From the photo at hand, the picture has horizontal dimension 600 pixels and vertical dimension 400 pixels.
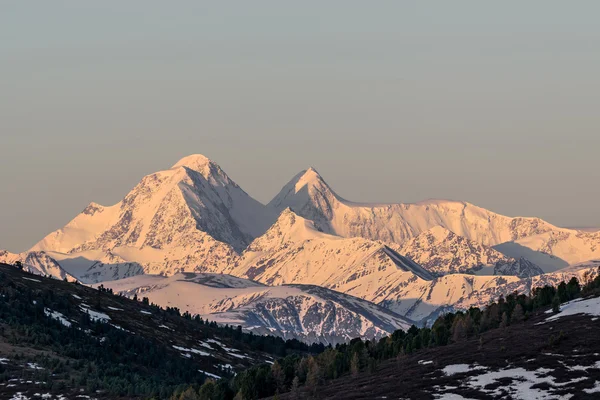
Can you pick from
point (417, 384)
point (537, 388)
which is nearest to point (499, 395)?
point (537, 388)

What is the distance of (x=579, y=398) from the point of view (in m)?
173

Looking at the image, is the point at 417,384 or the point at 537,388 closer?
the point at 537,388

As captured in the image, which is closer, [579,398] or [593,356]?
[579,398]

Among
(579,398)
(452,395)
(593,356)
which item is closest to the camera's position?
(579,398)

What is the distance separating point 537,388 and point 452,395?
1169 centimetres

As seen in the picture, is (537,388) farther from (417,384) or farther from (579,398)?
(417,384)

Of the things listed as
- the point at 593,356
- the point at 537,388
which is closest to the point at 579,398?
the point at 537,388

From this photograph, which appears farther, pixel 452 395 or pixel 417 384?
pixel 417 384

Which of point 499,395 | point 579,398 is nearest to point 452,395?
point 499,395

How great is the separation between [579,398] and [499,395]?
12.3 meters

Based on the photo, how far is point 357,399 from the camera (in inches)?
7731

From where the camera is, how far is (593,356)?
649ft

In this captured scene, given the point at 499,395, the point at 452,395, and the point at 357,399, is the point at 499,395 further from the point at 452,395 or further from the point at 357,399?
the point at 357,399

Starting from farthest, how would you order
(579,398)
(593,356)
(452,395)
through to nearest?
(593,356) → (452,395) → (579,398)
